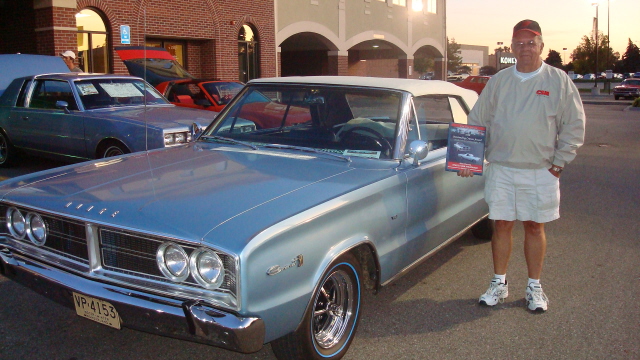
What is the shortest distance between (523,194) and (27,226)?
10.0ft

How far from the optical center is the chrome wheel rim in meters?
3.36

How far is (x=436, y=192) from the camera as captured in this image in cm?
433

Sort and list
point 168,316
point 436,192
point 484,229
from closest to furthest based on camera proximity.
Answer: point 168,316 → point 436,192 → point 484,229

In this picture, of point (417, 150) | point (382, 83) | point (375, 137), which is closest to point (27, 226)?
point (375, 137)

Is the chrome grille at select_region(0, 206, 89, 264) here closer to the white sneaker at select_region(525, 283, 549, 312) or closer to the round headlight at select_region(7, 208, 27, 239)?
the round headlight at select_region(7, 208, 27, 239)

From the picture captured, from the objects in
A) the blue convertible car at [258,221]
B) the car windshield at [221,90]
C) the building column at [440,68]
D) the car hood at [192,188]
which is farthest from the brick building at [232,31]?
the car hood at [192,188]

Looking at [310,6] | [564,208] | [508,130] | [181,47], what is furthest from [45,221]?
[310,6]

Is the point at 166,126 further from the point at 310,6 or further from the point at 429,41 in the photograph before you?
the point at 429,41

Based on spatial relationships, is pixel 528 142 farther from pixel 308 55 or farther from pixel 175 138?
pixel 308 55

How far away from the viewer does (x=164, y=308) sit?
2828mm

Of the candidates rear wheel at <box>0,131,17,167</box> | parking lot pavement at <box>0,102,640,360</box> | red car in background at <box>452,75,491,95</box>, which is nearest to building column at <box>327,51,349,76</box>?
red car in background at <box>452,75,491,95</box>

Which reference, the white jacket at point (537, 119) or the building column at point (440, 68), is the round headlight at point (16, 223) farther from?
the building column at point (440, 68)

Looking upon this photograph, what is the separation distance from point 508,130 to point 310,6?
2178cm

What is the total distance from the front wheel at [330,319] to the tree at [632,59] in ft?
307
